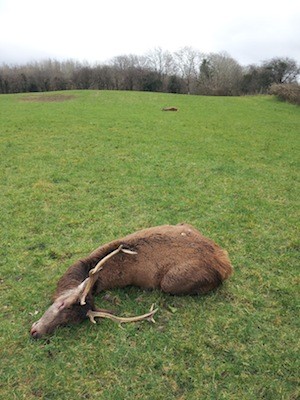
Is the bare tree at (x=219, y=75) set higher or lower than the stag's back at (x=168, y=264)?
higher

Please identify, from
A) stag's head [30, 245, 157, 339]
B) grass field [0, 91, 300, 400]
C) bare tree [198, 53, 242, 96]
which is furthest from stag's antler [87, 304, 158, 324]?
bare tree [198, 53, 242, 96]

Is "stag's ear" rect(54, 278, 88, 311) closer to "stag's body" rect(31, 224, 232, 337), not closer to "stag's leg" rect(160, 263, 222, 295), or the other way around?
"stag's body" rect(31, 224, 232, 337)

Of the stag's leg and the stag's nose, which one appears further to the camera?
the stag's leg

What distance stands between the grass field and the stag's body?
0.64 ft

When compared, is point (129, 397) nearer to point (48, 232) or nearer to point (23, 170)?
point (48, 232)

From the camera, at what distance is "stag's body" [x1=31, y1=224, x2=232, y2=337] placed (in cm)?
478

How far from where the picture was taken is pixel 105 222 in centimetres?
722

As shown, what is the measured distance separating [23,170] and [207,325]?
794cm

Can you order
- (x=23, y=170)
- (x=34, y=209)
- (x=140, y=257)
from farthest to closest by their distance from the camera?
(x=23, y=170) → (x=34, y=209) → (x=140, y=257)

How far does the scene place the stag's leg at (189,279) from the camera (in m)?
4.76

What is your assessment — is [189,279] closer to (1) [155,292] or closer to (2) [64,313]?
(1) [155,292]

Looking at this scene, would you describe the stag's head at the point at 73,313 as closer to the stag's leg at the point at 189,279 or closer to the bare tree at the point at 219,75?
the stag's leg at the point at 189,279

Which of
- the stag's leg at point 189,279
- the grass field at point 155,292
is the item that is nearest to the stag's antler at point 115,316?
the grass field at point 155,292

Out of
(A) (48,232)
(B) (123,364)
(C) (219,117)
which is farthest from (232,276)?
(C) (219,117)
